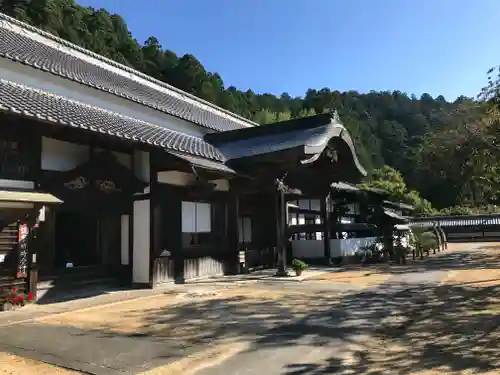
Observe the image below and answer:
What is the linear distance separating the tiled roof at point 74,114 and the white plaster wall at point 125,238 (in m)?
2.31

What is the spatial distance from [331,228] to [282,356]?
45.6ft

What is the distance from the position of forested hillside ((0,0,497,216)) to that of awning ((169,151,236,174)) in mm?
9806

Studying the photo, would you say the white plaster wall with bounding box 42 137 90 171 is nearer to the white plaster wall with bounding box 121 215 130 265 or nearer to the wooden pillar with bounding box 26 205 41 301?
the wooden pillar with bounding box 26 205 41 301

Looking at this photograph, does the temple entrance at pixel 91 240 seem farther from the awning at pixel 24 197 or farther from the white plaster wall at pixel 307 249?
the white plaster wall at pixel 307 249

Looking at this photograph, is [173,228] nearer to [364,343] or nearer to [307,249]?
[364,343]

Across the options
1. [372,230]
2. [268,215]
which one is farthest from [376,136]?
[268,215]

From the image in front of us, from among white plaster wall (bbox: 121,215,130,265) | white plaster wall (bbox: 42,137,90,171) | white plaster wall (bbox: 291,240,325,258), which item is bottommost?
white plaster wall (bbox: 291,240,325,258)

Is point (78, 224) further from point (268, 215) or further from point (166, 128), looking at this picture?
point (268, 215)

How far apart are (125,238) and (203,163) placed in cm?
290

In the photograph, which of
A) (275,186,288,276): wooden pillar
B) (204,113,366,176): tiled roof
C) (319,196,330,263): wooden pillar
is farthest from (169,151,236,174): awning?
(319,196,330,263): wooden pillar

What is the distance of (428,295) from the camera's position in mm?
9336

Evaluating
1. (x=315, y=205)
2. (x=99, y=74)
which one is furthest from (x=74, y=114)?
(x=315, y=205)

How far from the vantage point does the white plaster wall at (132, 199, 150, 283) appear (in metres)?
11.1

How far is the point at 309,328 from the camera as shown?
21.0 feet
